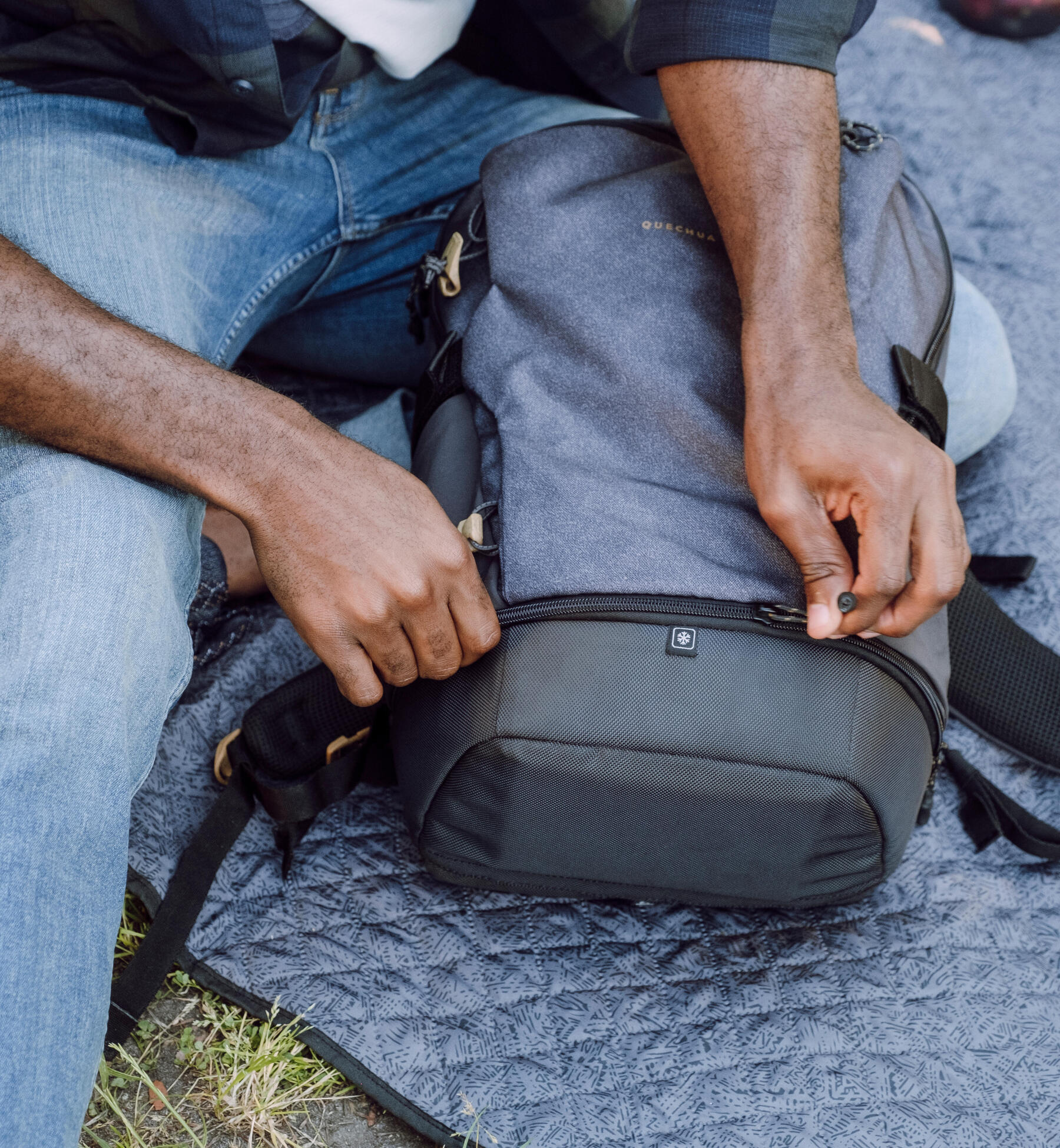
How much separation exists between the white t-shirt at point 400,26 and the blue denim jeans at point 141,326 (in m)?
0.06

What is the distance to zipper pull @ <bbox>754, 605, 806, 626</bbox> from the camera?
733 millimetres

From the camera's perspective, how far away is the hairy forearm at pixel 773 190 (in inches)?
31.6

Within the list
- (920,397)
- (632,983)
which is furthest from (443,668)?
(920,397)

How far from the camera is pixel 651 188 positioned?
0.93 m

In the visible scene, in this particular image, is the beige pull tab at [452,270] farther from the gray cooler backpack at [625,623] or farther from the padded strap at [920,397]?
the padded strap at [920,397]

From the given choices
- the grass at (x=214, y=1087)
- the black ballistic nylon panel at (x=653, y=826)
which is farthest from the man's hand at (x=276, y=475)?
the grass at (x=214, y=1087)

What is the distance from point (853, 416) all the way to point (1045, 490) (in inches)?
24.7

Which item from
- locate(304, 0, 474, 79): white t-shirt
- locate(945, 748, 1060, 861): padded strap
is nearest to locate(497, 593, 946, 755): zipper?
locate(945, 748, 1060, 861): padded strap

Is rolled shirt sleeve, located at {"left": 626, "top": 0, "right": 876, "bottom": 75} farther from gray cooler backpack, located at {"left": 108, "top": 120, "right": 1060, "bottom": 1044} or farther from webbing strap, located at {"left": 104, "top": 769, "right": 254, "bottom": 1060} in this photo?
webbing strap, located at {"left": 104, "top": 769, "right": 254, "bottom": 1060}

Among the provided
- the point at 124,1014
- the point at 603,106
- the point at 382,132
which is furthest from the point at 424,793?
the point at 603,106

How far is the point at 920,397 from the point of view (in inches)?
32.9

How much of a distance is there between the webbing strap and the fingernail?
517 mm

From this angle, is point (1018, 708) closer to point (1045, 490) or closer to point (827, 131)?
point (1045, 490)

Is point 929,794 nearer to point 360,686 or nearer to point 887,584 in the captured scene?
point 887,584
